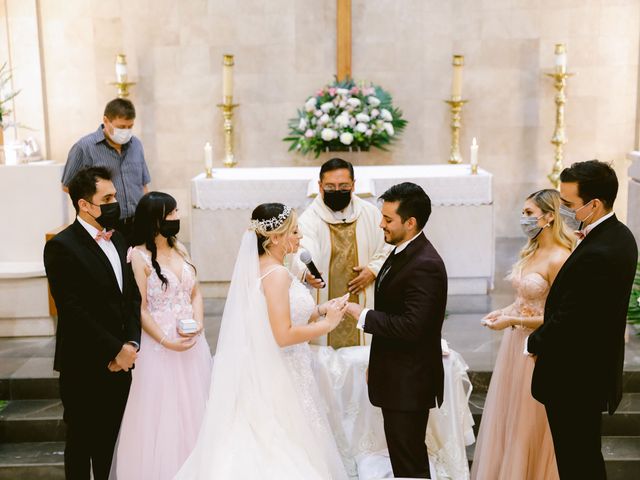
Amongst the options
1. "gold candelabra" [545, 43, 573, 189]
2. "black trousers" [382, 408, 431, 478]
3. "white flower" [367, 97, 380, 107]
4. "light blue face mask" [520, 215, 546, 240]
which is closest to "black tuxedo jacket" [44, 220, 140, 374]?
"black trousers" [382, 408, 431, 478]

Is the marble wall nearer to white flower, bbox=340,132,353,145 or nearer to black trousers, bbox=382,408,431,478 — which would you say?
white flower, bbox=340,132,353,145

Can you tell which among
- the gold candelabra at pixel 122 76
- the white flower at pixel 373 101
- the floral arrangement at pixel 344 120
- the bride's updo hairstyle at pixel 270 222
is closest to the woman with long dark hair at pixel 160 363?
the bride's updo hairstyle at pixel 270 222

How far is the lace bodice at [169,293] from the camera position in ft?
13.9

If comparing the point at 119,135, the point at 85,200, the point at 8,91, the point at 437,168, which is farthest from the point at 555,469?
the point at 8,91

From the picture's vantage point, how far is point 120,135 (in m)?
5.73

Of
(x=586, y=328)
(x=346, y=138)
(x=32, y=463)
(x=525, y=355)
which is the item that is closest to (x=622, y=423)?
(x=525, y=355)

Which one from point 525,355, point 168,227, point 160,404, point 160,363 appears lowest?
point 160,404

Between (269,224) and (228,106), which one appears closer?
(269,224)

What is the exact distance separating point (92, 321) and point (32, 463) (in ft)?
5.01

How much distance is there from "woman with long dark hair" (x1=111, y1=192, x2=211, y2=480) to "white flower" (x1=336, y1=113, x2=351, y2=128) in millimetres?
4402

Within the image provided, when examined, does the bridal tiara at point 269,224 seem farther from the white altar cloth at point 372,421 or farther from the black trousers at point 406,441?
the white altar cloth at point 372,421

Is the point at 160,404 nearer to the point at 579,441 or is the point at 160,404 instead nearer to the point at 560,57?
the point at 579,441

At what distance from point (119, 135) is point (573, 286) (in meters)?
3.56

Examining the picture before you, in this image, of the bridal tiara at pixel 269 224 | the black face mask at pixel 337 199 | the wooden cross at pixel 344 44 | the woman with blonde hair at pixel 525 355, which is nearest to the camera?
the bridal tiara at pixel 269 224
